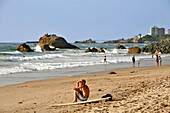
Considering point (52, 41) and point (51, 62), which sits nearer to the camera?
point (51, 62)

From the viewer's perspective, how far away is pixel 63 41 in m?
74.6

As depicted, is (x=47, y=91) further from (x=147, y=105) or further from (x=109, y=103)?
(x=147, y=105)

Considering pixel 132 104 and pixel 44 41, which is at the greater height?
pixel 44 41

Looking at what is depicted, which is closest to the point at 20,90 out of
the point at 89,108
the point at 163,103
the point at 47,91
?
the point at 47,91

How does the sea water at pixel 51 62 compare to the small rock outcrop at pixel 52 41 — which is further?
the small rock outcrop at pixel 52 41

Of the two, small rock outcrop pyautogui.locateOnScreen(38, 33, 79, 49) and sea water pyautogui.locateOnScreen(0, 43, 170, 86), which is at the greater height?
small rock outcrop pyautogui.locateOnScreen(38, 33, 79, 49)

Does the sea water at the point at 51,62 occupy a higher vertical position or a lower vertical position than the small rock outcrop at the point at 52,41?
lower

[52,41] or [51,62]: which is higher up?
[52,41]

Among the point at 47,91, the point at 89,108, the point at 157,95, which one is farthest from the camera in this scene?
the point at 47,91

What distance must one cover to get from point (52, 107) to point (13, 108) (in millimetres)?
1114

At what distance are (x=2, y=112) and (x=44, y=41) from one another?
66.8 meters

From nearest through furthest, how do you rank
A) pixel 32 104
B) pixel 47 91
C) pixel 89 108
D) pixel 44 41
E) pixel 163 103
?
pixel 163 103, pixel 89 108, pixel 32 104, pixel 47 91, pixel 44 41

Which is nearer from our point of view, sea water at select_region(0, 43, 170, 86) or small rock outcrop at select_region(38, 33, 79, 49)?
sea water at select_region(0, 43, 170, 86)

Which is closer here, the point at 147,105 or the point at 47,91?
the point at 147,105
